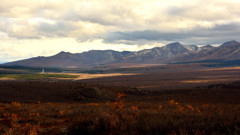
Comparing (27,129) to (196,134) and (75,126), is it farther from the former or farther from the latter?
(196,134)

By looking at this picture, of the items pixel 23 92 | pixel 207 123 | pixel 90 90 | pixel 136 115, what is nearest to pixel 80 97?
pixel 90 90

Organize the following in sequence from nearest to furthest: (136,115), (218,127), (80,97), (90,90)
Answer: (218,127) → (136,115) → (80,97) → (90,90)

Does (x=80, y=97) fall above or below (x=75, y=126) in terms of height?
below

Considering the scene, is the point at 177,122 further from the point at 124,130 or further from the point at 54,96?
the point at 54,96

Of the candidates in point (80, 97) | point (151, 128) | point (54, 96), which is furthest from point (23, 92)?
point (151, 128)

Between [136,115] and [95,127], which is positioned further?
[136,115]

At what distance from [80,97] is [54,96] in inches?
201

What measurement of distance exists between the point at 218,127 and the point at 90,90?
33.4 m

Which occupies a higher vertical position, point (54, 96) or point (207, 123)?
point (207, 123)

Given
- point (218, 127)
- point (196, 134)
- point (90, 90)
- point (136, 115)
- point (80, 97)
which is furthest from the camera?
point (90, 90)

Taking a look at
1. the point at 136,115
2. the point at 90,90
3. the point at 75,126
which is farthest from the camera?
the point at 90,90

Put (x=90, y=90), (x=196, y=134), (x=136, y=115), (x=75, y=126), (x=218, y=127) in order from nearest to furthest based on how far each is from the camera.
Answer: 1. (x=196, y=134)
2. (x=218, y=127)
3. (x=75, y=126)
4. (x=136, y=115)
5. (x=90, y=90)

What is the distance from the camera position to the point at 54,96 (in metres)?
37.4

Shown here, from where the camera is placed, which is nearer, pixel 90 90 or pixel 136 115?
pixel 136 115
